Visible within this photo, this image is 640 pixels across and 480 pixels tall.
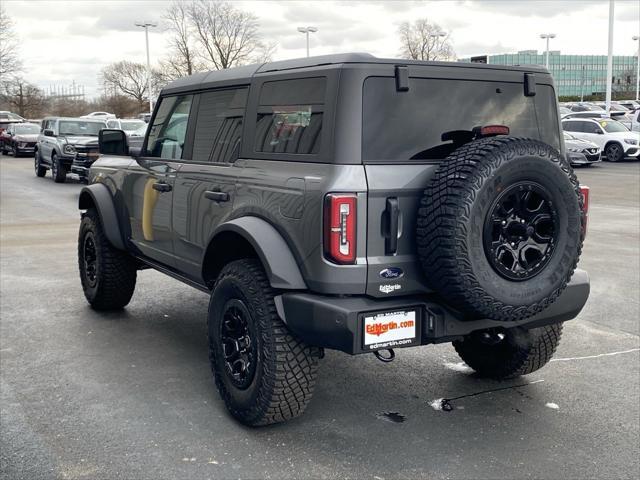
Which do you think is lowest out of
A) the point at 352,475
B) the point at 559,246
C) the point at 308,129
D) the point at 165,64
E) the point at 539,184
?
the point at 352,475

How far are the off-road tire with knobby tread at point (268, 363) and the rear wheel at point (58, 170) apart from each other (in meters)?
17.2

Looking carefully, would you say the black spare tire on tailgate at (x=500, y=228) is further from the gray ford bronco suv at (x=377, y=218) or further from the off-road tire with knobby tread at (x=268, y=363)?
the off-road tire with knobby tread at (x=268, y=363)

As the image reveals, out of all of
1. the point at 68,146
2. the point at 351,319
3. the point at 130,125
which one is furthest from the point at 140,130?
the point at 351,319

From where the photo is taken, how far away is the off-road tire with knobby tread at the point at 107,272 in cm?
621

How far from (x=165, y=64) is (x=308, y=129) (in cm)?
5551

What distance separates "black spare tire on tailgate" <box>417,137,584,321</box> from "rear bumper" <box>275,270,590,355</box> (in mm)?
131

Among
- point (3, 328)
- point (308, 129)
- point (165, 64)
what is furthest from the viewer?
point (165, 64)

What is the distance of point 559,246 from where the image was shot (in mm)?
3684

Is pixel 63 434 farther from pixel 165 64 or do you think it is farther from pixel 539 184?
pixel 165 64

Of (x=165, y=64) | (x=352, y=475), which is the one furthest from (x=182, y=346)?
(x=165, y=64)

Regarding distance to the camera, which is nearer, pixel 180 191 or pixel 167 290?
pixel 180 191

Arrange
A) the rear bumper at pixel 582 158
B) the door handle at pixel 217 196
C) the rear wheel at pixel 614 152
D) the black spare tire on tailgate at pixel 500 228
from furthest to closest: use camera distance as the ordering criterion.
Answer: the rear wheel at pixel 614 152 → the rear bumper at pixel 582 158 → the door handle at pixel 217 196 → the black spare tire on tailgate at pixel 500 228

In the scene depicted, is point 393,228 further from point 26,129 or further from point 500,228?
point 26,129

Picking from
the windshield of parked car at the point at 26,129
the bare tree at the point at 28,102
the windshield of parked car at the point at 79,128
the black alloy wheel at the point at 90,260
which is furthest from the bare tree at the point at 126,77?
the black alloy wheel at the point at 90,260
